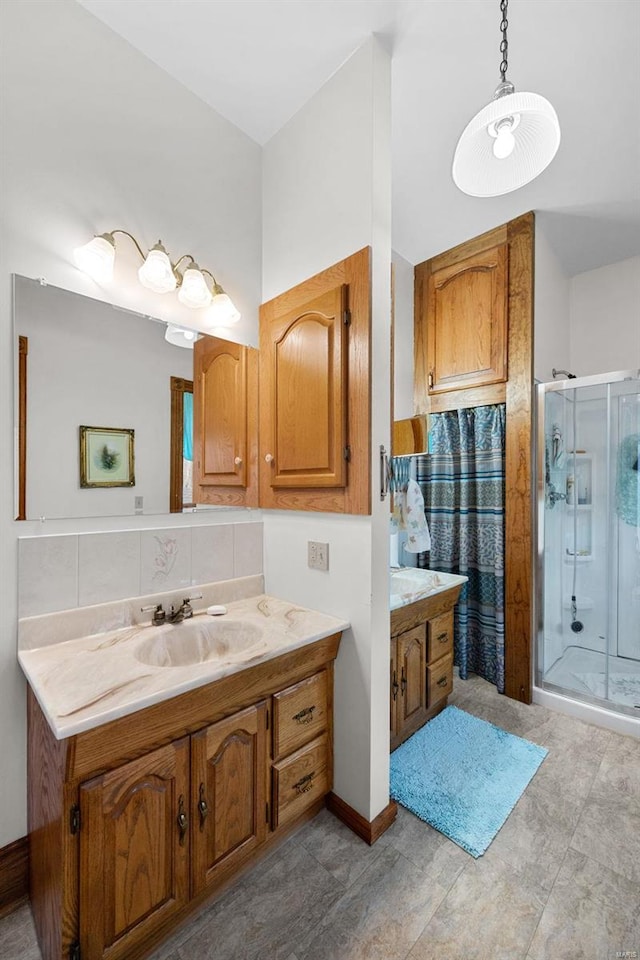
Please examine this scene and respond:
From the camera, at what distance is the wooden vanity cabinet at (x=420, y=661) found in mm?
1934

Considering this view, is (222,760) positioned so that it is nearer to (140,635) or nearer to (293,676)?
(293,676)

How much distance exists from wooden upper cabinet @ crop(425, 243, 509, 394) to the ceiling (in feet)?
1.77

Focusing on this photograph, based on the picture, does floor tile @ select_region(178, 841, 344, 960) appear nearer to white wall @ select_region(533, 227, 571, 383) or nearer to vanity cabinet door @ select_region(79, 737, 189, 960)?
vanity cabinet door @ select_region(79, 737, 189, 960)

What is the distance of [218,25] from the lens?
145 cm

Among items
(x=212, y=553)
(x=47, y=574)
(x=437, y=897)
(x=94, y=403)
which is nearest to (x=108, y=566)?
(x=47, y=574)

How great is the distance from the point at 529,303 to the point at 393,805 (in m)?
2.66

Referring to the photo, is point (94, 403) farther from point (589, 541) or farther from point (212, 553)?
point (589, 541)

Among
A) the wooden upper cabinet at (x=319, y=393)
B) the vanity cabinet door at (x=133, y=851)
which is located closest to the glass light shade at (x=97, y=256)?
the wooden upper cabinet at (x=319, y=393)

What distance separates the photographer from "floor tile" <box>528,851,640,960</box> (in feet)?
3.75

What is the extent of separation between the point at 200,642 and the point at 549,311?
2900 millimetres

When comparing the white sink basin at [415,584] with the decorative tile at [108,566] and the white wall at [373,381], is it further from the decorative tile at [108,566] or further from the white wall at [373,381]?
the decorative tile at [108,566]

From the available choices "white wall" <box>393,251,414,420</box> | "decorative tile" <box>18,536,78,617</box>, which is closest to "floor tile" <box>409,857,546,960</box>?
"decorative tile" <box>18,536,78,617</box>

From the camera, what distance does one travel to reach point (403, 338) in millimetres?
2961

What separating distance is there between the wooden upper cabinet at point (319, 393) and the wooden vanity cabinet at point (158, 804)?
23.5 inches
